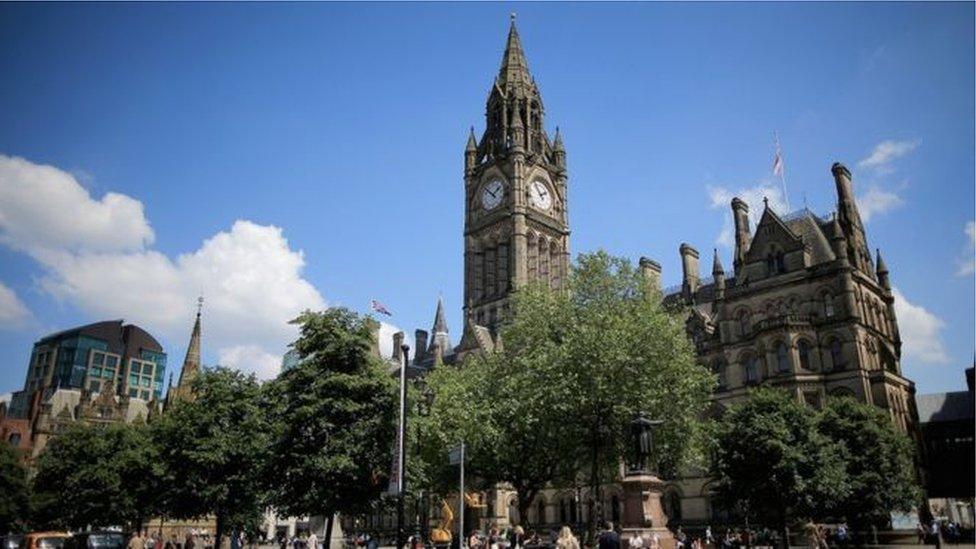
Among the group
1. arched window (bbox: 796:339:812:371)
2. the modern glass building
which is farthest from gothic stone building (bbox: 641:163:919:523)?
the modern glass building

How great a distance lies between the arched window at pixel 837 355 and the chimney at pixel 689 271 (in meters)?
17.0

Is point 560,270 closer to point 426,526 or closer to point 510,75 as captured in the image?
point 510,75

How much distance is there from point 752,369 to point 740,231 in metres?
12.5

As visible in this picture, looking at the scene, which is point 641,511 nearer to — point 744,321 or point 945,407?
point 744,321

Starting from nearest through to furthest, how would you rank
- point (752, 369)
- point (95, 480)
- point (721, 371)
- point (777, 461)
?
point (777, 461)
point (95, 480)
point (752, 369)
point (721, 371)

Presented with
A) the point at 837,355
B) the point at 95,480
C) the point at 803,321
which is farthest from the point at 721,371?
the point at 95,480

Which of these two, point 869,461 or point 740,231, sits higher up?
point 740,231

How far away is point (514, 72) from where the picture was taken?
304 ft

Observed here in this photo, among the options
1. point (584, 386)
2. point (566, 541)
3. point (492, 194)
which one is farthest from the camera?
point (492, 194)

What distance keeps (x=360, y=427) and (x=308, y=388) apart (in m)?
3.40

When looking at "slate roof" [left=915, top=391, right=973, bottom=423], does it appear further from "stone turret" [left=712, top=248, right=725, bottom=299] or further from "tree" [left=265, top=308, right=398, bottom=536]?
"tree" [left=265, top=308, right=398, bottom=536]

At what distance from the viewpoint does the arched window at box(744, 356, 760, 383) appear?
49.8 m

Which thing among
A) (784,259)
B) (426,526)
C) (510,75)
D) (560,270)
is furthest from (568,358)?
(510,75)

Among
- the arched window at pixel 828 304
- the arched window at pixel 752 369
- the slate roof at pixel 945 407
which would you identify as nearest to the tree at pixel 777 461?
the arched window at pixel 752 369
